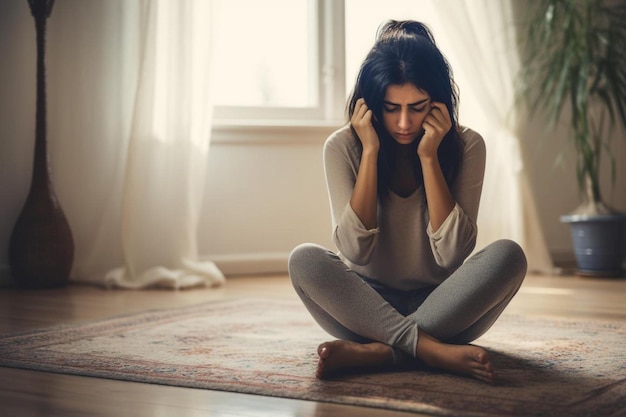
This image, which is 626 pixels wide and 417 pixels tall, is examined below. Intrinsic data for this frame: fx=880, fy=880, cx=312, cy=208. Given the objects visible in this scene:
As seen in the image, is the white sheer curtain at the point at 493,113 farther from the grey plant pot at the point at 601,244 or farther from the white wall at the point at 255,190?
the grey plant pot at the point at 601,244

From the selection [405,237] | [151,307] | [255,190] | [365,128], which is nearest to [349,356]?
[405,237]

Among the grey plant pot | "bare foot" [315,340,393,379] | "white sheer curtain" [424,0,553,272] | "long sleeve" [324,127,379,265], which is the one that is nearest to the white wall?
"white sheer curtain" [424,0,553,272]

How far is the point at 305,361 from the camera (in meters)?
1.89

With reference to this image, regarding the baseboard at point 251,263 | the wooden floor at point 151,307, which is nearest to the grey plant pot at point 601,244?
the wooden floor at point 151,307

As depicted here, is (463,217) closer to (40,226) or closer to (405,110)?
(405,110)

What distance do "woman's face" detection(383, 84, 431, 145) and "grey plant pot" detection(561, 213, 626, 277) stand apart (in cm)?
237

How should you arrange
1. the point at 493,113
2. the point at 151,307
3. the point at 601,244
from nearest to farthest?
the point at 151,307
the point at 601,244
the point at 493,113

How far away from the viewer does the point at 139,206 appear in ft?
11.9

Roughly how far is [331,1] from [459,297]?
275cm

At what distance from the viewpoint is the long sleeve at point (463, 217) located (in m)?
1.75

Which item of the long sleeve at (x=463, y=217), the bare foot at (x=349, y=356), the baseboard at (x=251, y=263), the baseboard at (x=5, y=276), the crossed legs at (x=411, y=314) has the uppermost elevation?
the long sleeve at (x=463, y=217)

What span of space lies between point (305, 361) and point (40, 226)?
1.92 m

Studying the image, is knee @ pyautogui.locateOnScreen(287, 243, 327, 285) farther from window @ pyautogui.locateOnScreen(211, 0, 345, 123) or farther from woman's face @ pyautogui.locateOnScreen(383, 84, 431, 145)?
window @ pyautogui.locateOnScreen(211, 0, 345, 123)

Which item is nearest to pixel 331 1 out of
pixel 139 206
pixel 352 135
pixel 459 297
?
pixel 139 206
